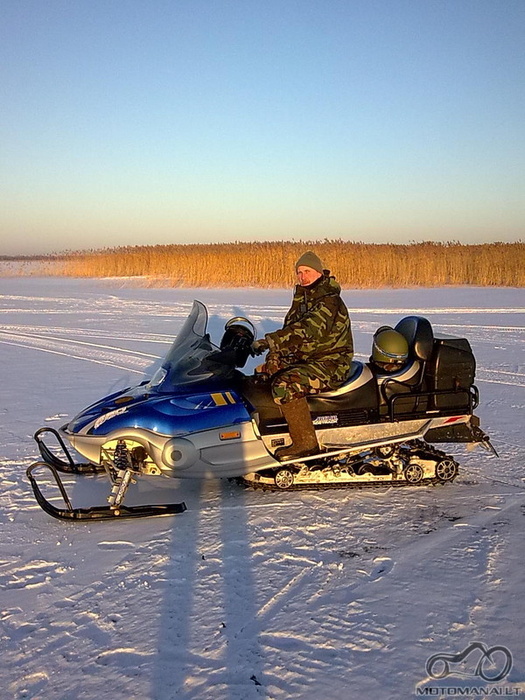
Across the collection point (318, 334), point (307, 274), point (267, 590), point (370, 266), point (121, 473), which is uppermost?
point (370, 266)

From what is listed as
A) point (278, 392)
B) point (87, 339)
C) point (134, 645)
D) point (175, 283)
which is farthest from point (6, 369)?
point (175, 283)

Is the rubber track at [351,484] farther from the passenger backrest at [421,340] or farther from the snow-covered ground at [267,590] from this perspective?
the passenger backrest at [421,340]

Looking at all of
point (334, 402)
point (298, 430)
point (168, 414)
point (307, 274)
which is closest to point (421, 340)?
point (334, 402)

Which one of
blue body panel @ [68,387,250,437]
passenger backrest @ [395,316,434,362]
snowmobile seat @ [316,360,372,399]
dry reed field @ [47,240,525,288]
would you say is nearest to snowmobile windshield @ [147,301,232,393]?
blue body panel @ [68,387,250,437]

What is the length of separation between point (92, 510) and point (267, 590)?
4.26ft

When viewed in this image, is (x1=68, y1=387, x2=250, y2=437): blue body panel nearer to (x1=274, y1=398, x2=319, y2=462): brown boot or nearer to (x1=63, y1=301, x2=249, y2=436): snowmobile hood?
(x1=63, y1=301, x2=249, y2=436): snowmobile hood

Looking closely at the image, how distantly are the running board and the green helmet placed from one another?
1721mm

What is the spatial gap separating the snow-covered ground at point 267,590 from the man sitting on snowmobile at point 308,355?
539 millimetres

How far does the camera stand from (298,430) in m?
3.91

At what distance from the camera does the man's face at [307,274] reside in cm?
405

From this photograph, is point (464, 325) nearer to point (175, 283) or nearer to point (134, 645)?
point (134, 645)

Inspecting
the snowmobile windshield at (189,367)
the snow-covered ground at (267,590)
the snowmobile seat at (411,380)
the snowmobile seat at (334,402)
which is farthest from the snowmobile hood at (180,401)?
the snowmobile seat at (411,380)

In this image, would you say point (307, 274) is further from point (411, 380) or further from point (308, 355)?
point (411, 380)

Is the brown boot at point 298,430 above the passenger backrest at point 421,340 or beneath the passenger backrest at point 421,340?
beneath
